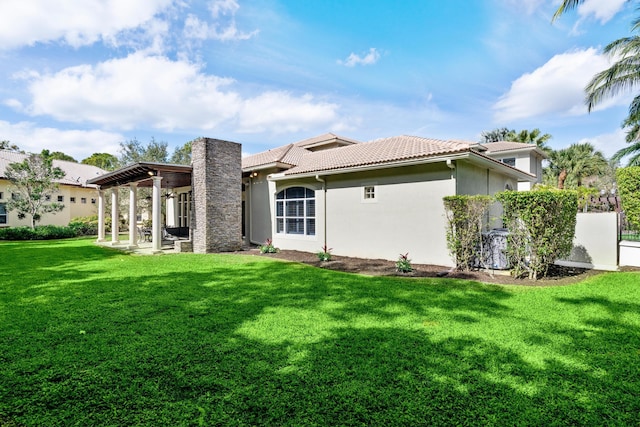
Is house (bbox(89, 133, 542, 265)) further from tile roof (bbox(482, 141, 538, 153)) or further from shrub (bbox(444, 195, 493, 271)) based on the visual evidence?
tile roof (bbox(482, 141, 538, 153))

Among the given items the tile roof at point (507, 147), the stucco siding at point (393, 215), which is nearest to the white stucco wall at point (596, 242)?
the stucco siding at point (393, 215)

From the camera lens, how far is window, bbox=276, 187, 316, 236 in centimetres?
1498

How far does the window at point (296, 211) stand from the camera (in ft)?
49.2

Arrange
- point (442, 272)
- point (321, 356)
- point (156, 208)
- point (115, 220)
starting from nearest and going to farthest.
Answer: point (321, 356)
point (442, 272)
point (156, 208)
point (115, 220)

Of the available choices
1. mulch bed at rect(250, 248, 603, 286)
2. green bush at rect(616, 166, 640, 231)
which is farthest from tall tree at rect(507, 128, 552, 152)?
mulch bed at rect(250, 248, 603, 286)

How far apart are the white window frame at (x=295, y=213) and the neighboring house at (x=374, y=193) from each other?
48 mm

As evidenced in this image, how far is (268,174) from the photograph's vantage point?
57.0 ft

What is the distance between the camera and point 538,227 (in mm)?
8516

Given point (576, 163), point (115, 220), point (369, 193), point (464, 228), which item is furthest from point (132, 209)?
point (576, 163)

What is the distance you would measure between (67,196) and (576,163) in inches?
2178

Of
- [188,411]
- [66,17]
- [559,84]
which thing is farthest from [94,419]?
[559,84]

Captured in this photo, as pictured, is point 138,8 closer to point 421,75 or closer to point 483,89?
point 421,75

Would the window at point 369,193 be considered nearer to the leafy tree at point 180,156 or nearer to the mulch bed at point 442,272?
the mulch bed at point 442,272

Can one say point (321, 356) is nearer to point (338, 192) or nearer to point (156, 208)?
point (338, 192)
